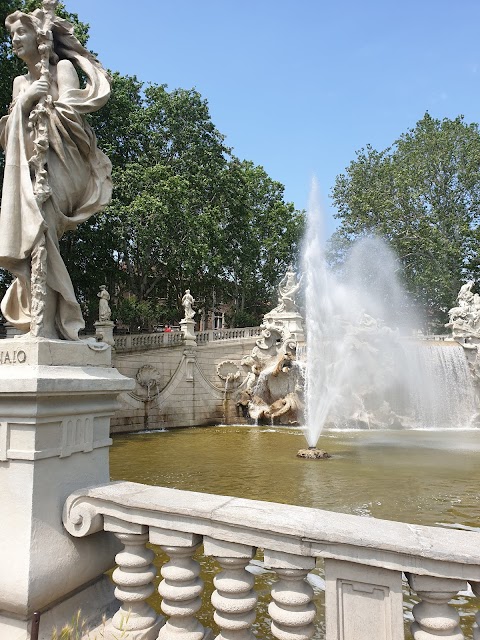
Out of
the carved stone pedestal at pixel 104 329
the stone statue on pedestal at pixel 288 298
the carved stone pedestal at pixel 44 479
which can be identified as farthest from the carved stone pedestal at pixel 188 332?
the carved stone pedestal at pixel 44 479

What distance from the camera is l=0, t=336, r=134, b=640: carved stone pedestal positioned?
8.59 ft

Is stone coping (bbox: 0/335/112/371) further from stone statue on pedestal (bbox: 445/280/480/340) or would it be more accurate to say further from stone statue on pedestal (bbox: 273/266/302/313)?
stone statue on pedestal (bbox: 445/280/480/340)

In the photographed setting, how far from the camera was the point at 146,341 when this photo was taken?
21.5 metres

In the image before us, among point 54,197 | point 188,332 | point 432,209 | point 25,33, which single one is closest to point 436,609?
point 54,197

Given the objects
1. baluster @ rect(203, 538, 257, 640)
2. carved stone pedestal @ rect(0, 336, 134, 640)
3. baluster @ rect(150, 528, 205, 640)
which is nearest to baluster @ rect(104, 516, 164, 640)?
baluster @ rect(150, 528, 205, 640)

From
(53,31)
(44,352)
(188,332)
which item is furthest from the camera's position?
(188,332)

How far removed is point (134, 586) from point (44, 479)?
754 millimetres

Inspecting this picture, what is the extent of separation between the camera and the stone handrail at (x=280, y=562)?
1971mm

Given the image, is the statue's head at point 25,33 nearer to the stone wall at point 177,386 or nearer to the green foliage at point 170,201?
→ the stone wall at point 177,386

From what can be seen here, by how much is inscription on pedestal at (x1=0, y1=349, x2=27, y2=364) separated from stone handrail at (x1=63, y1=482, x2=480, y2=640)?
2.73 feet

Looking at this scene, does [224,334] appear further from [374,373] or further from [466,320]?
[466,320]

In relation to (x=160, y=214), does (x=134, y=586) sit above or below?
below

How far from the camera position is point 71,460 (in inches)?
115

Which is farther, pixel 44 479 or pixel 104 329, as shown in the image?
pixel 104 329
